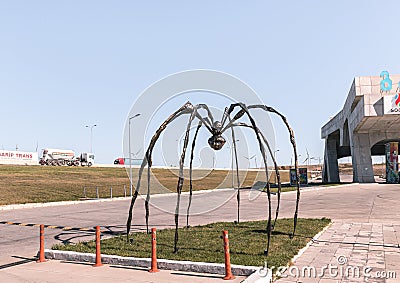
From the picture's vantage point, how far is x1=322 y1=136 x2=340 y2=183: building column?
70000 mm

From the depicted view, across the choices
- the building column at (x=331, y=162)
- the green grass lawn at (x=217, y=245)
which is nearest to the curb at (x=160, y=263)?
the green grass lawn at (x=217, y=245)

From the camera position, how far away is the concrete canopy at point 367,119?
4531 cm

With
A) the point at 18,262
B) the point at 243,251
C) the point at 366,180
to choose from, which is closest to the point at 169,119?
the point at 243,251

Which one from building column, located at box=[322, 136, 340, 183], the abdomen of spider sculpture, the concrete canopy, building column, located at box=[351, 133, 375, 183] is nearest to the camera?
the abdomen of spider sculpture

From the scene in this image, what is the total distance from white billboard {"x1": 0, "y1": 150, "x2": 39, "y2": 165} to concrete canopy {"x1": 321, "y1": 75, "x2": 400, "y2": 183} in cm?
6144

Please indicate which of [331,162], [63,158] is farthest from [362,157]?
[63,158]

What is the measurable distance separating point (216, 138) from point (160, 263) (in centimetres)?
421

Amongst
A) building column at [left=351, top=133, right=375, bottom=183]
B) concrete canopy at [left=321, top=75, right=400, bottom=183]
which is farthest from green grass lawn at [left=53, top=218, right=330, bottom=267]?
building column at [left=351, top=133, right=375, bottom=183]

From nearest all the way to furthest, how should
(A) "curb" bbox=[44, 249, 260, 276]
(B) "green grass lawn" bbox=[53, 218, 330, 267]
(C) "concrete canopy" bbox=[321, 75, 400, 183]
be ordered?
(A) "curb" bbox=[44, 249, 260, 276] < (B) "green grass lawn" bbox=[53, 218, 330, 267] < (C) "concrete canopy" bbox=[321, 75, 400, 183]

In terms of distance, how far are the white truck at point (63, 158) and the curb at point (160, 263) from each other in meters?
80.5

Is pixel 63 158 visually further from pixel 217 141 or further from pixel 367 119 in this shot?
pixel 217 141

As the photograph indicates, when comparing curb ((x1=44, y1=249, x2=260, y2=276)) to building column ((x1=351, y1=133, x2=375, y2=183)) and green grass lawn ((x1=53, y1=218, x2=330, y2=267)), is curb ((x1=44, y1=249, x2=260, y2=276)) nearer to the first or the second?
green grass lawn ((x1=53, y1=218, x2=330, y2=267))

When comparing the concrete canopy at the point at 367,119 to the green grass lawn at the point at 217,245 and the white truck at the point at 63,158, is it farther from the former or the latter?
the white truck at the point at 63,158

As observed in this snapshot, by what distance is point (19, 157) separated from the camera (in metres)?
88.2
